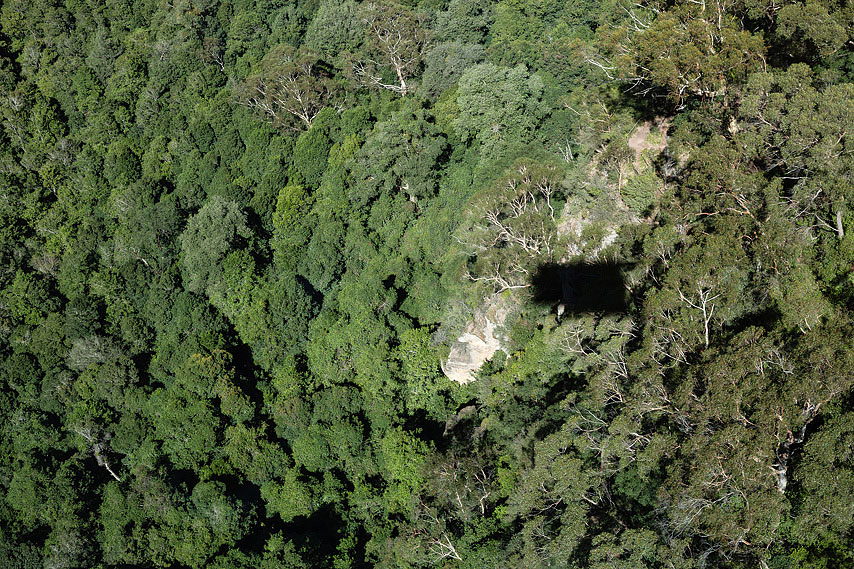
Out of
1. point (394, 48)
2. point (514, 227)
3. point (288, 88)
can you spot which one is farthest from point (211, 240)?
point (514, 227)

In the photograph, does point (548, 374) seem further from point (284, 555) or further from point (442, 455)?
point (284, 555)

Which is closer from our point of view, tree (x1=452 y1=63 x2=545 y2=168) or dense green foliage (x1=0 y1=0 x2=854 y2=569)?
dense green foliage (x1=0 y1=0 x2=854 y2=569)

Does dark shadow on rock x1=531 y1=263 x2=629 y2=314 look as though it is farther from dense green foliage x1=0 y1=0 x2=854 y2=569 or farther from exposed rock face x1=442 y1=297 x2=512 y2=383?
exposed rock face x1=442 y1=297 x2=512 y2=383

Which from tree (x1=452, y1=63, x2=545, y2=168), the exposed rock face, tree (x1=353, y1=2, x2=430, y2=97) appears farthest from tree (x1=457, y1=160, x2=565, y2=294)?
tree (x1=353, y1=2, x2=430, y2=97)

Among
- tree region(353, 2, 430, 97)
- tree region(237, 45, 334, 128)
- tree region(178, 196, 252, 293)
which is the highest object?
tree region(353, 2, 430, 97)

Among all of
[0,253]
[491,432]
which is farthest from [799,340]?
[0,253]
